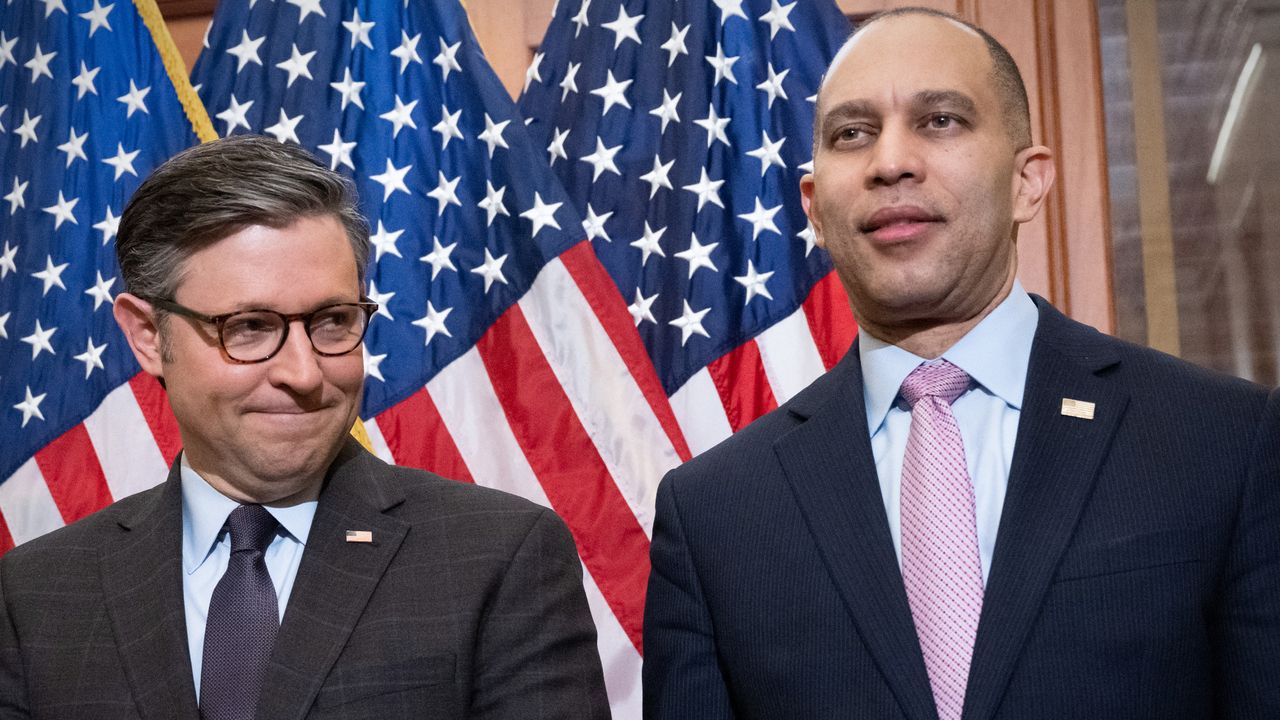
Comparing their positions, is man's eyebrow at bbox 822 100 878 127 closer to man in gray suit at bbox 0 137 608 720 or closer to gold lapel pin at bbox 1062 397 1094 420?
gold lapel pin at bbox 1062 397 1094 420

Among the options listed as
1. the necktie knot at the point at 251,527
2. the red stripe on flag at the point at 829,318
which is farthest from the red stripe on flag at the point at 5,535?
the red stripe on flag at the point at 829,318

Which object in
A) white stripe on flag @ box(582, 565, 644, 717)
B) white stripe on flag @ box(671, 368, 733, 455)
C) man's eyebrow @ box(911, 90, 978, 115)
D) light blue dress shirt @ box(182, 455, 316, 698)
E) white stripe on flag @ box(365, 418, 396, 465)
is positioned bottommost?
white stripe on flag @ box(582, 565, 644, 717)

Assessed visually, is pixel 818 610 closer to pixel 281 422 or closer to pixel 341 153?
pixel 281 422

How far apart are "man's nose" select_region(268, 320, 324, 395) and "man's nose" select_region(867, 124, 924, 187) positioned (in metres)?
0.76

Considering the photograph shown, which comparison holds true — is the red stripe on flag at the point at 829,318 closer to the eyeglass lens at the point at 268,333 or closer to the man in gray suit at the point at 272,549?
the man in gray suit at the point at 272,549

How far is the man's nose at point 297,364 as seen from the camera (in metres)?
1.64

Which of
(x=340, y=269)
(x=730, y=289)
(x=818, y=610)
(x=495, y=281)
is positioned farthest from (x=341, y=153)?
(x=818, y=610)

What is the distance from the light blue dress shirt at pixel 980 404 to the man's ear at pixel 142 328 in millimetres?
990

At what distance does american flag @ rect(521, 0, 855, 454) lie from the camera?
2.69m

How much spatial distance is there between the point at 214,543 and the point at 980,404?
41.2 inches

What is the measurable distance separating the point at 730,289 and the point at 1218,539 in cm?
143

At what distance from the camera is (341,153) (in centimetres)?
280

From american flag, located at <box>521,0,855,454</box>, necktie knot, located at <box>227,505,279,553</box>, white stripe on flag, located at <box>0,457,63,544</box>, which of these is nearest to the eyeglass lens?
necktie knot, located at <box>227,505,279,553</box>

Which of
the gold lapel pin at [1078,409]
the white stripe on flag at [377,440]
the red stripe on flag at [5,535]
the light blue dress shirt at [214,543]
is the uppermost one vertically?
the white stripe on flag at [377,440]
